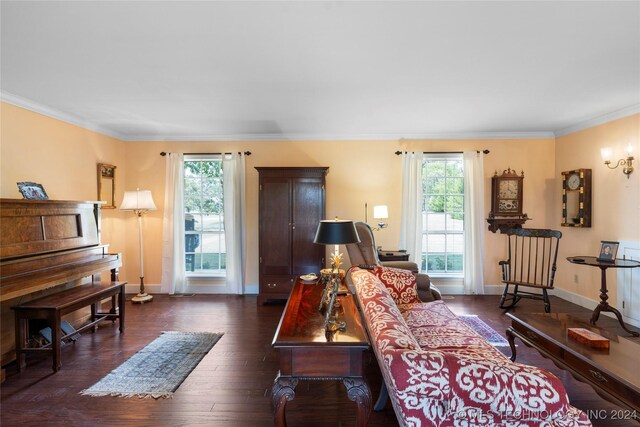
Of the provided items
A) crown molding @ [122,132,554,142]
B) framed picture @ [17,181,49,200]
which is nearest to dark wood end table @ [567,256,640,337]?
crown molding @ [122,132,554,142]

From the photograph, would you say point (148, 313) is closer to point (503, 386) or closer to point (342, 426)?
point (342, 426)

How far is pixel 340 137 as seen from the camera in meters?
5.06

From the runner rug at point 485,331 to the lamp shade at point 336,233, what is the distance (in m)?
2.02

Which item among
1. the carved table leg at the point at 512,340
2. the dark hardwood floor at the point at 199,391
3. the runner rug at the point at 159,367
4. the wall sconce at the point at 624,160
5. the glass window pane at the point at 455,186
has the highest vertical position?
the wall sconce at the point at 624,160

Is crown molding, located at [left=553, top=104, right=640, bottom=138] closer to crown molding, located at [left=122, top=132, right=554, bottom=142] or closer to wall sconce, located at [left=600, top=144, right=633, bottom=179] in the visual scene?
crown molding, located at [left=122, top=132, right=554, bottom=142]

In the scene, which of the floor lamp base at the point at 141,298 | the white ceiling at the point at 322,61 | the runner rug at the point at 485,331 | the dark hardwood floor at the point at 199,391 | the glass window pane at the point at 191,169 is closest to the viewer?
the white ceiling at the point at 322,61

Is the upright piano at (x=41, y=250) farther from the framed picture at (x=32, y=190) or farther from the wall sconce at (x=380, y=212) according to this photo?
the wall sconce at (x=380, y=212)

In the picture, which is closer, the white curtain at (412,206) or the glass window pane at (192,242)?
the white curtain at (412,206)

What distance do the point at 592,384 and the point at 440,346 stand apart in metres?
0.85

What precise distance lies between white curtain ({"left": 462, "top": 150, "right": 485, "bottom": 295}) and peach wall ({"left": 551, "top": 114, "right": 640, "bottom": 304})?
1160 mm

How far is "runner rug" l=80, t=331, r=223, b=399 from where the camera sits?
2418mm

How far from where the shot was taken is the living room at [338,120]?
7.05 feet

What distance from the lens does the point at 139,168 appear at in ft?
16.9

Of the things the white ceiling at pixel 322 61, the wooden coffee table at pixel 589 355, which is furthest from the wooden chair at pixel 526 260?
the wooden coffee table at pixel 589 355
